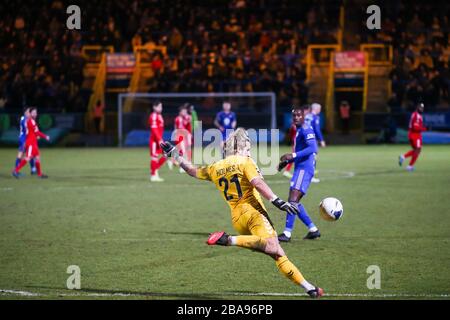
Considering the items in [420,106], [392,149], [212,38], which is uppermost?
[212,38]

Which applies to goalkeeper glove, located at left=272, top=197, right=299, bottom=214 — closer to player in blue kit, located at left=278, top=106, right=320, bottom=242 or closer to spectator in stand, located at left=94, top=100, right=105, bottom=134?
player in blue kit, located at left=278, top=106, right=320, bottom=242

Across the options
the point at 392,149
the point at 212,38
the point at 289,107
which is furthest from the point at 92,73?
the point at 392,149

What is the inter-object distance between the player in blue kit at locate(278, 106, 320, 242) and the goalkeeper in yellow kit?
12.0 feet

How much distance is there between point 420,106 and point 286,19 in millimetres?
18846

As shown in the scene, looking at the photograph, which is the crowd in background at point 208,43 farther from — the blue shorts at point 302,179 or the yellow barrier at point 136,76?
the blue shorts at point 302,179

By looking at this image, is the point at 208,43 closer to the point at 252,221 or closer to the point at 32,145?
the point at 32,145

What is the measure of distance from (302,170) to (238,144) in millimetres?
4177

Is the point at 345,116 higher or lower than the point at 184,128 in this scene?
lower

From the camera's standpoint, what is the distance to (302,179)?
1309 centimetres

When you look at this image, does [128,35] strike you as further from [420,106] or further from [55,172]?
[420,106]

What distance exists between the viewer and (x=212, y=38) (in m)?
41.2

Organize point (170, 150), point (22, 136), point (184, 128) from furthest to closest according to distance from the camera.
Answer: point (184, 128)
point (22, 136)
point (170, 150)

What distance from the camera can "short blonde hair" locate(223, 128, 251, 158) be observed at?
9.16m

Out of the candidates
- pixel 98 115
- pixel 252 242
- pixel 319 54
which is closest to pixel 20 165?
pixel 98 115
